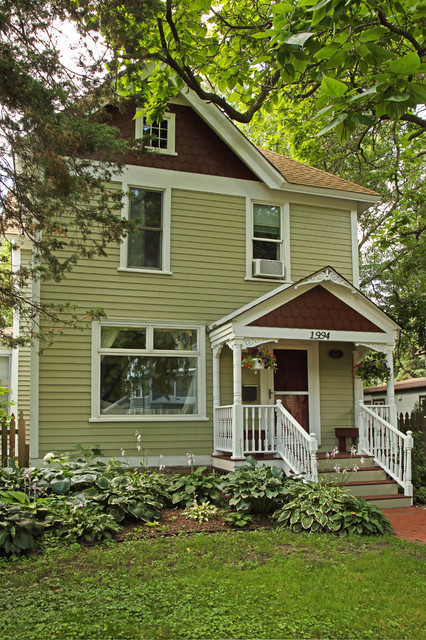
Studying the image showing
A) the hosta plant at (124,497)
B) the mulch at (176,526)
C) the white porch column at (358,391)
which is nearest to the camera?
the mulch at (176,526)

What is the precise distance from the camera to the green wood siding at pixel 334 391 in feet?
39.9

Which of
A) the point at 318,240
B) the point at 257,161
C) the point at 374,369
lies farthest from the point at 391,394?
the point at 257,161

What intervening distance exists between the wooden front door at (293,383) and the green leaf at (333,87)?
801 cm

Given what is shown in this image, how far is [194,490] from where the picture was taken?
849 centimetres

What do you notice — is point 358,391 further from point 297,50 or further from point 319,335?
point 297,50

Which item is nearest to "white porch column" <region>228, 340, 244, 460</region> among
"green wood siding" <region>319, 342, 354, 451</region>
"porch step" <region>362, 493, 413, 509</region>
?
"porch step" <region>362, 493, 413, 509</region>

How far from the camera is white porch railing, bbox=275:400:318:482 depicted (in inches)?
362

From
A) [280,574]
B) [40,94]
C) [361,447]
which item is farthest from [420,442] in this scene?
[40,94]

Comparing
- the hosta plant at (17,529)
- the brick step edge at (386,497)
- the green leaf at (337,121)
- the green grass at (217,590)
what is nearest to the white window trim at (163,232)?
the brick step edge at (386,497)

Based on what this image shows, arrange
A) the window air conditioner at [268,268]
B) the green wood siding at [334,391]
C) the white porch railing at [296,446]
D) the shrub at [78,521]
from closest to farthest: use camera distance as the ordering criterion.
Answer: the shrub at [78,521]
the white porch railing at [296,446]
the window air conditioner at [268,268]
the green wood siding at [334,391]

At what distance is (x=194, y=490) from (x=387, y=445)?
4089 mm

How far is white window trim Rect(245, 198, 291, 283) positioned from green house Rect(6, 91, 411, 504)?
0.02 metres

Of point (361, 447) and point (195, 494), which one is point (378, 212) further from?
point (195, 494)

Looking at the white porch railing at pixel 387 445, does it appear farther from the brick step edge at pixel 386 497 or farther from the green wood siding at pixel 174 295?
the green wood siding at pixel 174 295
